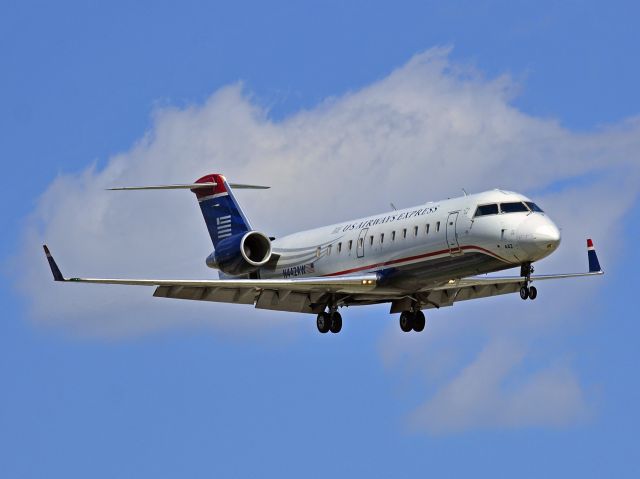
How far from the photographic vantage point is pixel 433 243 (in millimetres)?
40531

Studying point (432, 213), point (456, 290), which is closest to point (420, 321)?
point (456, 290)

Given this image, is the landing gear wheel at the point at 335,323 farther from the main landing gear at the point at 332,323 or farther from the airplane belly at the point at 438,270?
the airplane belly at the point at 438,270

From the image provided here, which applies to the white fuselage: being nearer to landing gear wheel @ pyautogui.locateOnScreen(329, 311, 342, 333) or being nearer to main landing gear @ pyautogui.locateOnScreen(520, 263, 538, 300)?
main landing gear @ pyautogui.locateOnScreen(520, 263, 538, 300)

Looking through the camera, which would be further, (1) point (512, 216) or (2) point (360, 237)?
(2) point (360, 237)

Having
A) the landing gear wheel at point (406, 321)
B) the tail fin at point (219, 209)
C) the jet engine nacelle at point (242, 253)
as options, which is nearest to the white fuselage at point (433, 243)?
the jet engine nacelle at point (242, 253)

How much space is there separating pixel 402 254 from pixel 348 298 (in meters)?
3.10

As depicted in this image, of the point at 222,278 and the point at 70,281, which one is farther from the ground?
the point at 222,278

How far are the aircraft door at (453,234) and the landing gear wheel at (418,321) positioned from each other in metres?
5.38

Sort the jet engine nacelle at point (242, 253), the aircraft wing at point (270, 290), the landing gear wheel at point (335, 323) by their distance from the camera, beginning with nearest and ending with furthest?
the aircraft wing at point (270, 290)
the landing gear wheel at point (335, 323)
the jet engine nacelle at point (242, 253)

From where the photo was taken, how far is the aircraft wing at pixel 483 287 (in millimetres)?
45469

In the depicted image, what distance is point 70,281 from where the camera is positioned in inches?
1526

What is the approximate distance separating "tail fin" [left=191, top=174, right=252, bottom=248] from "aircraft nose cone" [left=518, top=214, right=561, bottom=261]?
1121 cm

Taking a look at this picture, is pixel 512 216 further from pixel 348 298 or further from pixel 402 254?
pixel 348 298

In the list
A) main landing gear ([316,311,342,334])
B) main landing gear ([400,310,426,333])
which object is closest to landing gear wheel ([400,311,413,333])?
main landing gear ([400,310,426,333])
